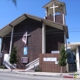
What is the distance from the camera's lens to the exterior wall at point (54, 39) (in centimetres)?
2741

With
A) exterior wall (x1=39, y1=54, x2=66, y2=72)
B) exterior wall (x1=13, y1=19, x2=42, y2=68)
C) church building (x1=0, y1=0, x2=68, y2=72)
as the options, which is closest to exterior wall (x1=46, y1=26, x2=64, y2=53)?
church building (x1=0, y1=0, x2=68, y2=72)

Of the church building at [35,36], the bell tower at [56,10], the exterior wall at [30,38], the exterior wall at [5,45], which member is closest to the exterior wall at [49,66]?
the church building at [35,36]

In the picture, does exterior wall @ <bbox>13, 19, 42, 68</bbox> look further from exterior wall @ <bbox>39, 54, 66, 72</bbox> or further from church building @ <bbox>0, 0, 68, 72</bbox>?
exterior wall @ <bbox>39, 54, 66, 72</bbox>

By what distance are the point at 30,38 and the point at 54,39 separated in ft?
17.2

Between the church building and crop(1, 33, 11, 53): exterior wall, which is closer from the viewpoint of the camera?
the church building

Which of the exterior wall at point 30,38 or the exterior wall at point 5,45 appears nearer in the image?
the exterior wall at point 30,38

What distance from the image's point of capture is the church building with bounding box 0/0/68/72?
89.7 ft

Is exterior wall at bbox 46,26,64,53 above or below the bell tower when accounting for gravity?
below

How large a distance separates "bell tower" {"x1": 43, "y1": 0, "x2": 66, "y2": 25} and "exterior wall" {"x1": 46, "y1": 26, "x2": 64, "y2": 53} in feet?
8.14

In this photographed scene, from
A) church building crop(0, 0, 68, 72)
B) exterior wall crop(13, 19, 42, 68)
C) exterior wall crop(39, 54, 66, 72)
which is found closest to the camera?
exterior wall crop(39, 54, 66, 72)

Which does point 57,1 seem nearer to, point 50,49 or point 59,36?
point 59,36

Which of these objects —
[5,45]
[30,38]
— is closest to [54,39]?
[30,38]

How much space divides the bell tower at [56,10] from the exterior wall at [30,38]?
11.1 ft

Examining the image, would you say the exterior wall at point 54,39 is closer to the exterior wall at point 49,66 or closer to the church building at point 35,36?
the church building at point 35,36
